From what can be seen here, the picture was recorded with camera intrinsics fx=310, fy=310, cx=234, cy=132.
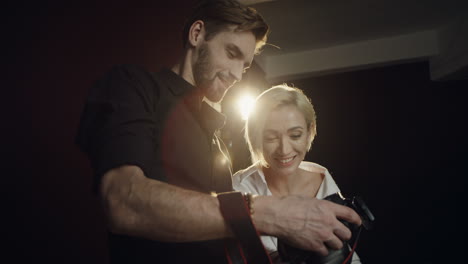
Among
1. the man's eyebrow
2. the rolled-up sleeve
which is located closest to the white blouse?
the man's eyebrow

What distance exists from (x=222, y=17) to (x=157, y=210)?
85cm

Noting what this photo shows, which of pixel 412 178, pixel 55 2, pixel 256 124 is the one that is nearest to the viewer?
pixel 55 2

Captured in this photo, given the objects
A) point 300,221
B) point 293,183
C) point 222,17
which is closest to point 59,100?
point 222,17

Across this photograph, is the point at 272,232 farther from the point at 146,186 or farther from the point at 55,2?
the point at 55,2

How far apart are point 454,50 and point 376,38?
1005 millimetres

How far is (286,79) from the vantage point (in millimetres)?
5215

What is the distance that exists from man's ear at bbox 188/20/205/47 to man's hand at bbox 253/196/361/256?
0.74 metres

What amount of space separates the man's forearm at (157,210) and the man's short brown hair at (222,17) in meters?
0.73

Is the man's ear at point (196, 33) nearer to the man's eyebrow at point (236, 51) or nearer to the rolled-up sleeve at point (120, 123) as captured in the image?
the man's eyebrow at point (236, 51)

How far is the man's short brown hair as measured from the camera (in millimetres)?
1210

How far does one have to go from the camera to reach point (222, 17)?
3.96 ft

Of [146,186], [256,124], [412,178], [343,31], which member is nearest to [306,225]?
[146,186]

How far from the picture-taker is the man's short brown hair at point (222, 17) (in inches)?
47.6

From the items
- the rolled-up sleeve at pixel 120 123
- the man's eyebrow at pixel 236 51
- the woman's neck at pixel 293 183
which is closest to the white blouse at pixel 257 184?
the woman's neck at pixel 293 183
